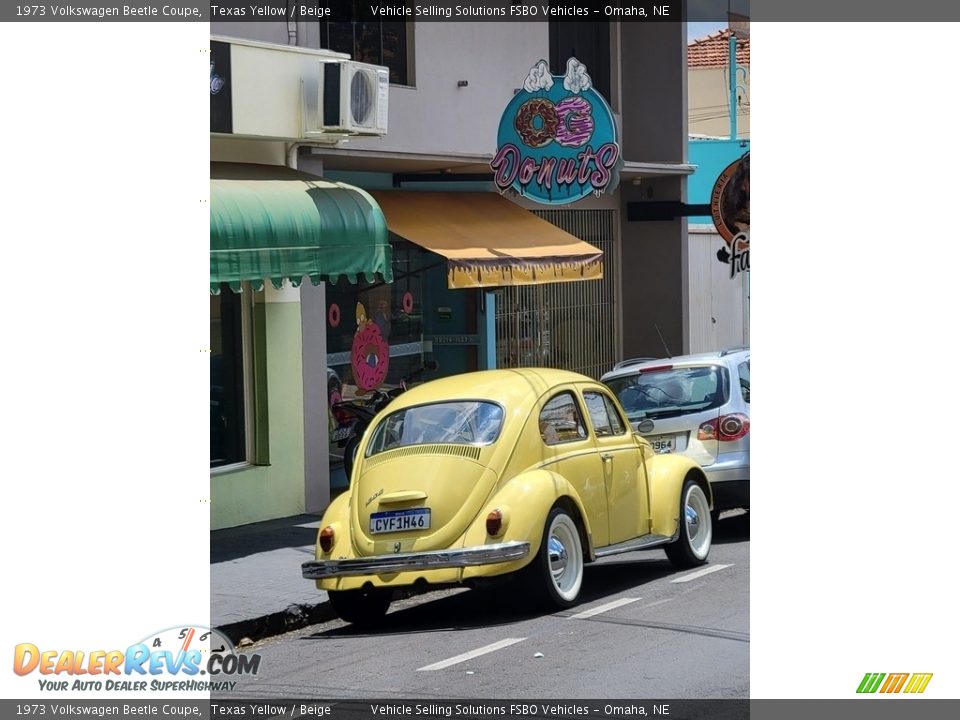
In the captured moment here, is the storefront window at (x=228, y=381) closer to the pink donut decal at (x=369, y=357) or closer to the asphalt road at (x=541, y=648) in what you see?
the pink donut decal at (x=369, y=357)

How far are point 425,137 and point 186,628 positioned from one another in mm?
10985

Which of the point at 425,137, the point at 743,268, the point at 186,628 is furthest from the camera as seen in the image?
the point at 743,268

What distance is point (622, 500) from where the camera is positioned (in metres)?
9.61

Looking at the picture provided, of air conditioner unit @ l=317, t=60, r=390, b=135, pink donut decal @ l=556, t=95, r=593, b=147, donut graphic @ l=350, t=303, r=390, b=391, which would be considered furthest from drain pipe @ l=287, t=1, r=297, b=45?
donut graphic @ l=350, t=303, r=390, b=391

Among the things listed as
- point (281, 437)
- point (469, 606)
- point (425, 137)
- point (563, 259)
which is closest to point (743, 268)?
point (563, 259)

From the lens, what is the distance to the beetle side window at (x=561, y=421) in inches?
363

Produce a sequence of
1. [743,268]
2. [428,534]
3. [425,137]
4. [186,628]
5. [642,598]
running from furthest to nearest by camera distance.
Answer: [743,268] < [425,137] < [642,598] < [428,534] < [186,628]

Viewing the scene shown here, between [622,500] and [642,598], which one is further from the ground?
[622,500]

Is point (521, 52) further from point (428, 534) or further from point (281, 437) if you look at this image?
point (428, 534)

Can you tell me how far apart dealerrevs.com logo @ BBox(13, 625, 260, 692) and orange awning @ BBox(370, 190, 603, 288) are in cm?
926

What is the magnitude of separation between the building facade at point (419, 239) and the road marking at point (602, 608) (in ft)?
13.1

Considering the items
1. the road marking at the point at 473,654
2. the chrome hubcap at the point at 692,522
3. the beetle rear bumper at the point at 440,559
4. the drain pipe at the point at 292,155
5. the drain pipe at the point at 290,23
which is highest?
the drain pipe at the point at 290,23

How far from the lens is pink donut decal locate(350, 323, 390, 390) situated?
15.2 meters
